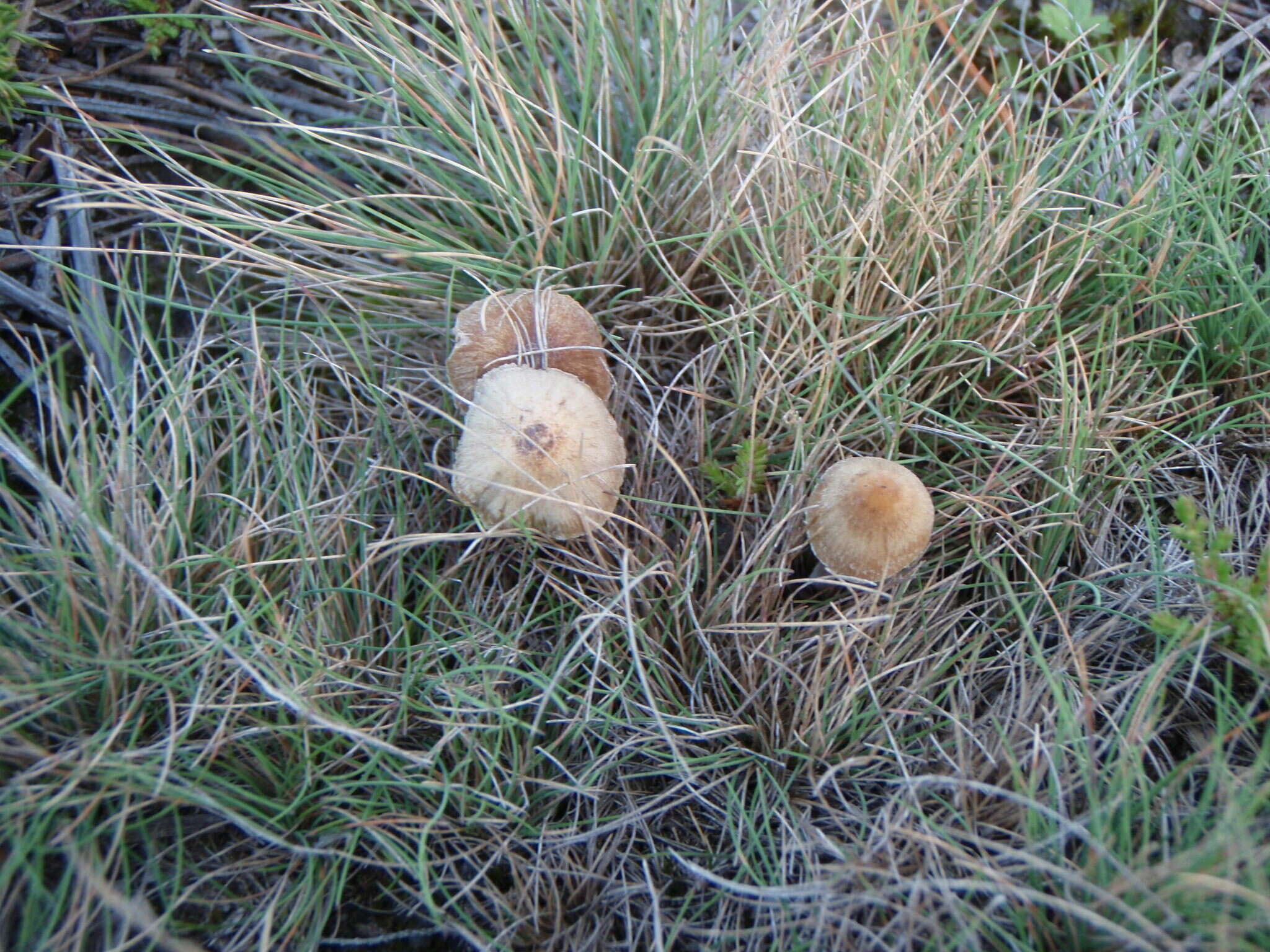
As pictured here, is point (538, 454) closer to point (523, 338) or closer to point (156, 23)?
point (523, 338)

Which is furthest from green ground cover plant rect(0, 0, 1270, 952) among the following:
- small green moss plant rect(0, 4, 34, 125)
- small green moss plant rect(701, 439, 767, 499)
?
small green moss plant rect(0, 4, 34, 125)

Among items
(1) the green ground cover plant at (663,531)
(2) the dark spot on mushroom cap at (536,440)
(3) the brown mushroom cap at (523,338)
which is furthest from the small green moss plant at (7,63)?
(2) the dark spot on mushroom cap at (536,440)

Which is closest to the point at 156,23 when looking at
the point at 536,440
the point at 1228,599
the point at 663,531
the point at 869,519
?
the point at 536,440

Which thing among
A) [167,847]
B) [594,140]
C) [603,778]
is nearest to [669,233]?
[594,140]

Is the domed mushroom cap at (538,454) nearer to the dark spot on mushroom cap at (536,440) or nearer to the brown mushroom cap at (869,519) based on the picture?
the dark spot on mushroom cap at (536,440)

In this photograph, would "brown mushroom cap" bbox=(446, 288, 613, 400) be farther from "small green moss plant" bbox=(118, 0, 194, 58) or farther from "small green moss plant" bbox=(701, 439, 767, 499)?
"small green moss plant" bbox=(118, 0, 194, 58)

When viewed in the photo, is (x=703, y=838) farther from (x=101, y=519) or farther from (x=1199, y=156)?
(x=1199, y=156)
